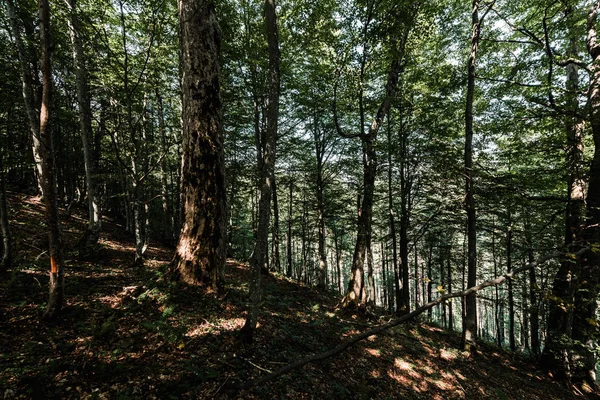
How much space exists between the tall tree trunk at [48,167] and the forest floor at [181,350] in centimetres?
29

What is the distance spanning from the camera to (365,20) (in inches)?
315

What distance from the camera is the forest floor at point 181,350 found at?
3.43 m

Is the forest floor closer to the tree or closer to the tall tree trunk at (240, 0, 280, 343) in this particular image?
the tall tree trunk at (240, 0, 280, 343)

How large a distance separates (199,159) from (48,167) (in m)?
2.63

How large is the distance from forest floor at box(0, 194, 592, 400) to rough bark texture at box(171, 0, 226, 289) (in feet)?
2.19

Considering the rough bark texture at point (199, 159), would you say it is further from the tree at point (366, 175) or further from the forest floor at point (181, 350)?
the tree at point (366, 175)

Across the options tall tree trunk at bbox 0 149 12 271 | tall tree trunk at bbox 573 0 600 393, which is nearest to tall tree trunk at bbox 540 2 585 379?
tall tree trunk at bbox 573 0 600 393

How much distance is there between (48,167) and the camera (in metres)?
4.09

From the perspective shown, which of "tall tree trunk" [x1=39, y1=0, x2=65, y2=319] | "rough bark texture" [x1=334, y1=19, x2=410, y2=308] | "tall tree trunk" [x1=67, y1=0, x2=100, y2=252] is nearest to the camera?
"tall tree trunk" [x1=39, y1=0, x2=65, y2=319]

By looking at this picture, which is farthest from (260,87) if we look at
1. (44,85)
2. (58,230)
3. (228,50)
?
(58,230)

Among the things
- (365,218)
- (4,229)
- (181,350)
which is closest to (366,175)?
(365,218)

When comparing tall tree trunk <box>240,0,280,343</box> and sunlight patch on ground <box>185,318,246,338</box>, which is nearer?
tall tree trunk <box>240,0,280,343</box>

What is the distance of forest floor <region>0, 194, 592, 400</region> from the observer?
343cm

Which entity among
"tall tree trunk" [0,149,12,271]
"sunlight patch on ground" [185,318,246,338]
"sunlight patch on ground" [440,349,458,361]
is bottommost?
"sunlight patch on ground" [440,349,458,361]
